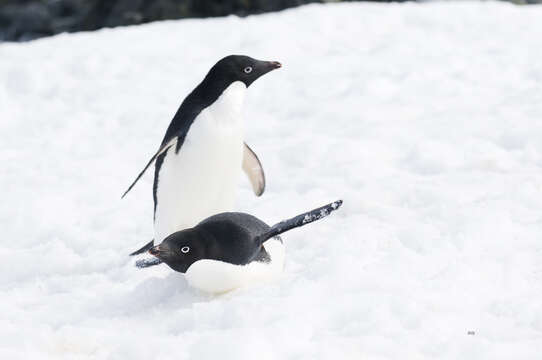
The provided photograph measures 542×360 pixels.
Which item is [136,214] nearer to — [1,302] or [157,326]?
[1,302]

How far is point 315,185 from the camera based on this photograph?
4484 mm

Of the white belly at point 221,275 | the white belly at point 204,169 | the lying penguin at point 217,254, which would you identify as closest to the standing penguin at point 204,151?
the white belly at point 204,169

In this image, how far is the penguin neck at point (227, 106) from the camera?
3.50m

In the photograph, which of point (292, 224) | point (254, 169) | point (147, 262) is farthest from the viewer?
point (254, 169)

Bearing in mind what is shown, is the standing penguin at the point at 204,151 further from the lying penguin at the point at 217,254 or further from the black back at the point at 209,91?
the lying penguin at the point at 217,254

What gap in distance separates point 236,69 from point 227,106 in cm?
18

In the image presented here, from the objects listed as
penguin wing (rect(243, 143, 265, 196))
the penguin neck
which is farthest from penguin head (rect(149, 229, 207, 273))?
penguin wing (rect(243, 143, 265, 196))

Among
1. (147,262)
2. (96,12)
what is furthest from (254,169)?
(96,12)

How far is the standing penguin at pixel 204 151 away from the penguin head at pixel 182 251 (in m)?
0.59

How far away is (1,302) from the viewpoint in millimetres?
3225

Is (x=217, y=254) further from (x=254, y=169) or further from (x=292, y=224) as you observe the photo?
(x=254, y=169)

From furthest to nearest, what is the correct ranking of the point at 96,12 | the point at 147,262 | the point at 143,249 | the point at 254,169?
the point at 96,12
the point at 254,169
the point at 143,249
the point at 147,262

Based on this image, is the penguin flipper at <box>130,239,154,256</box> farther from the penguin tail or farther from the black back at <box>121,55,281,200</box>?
the penguin tail

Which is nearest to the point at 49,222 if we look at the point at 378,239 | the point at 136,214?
the point at 136,214
